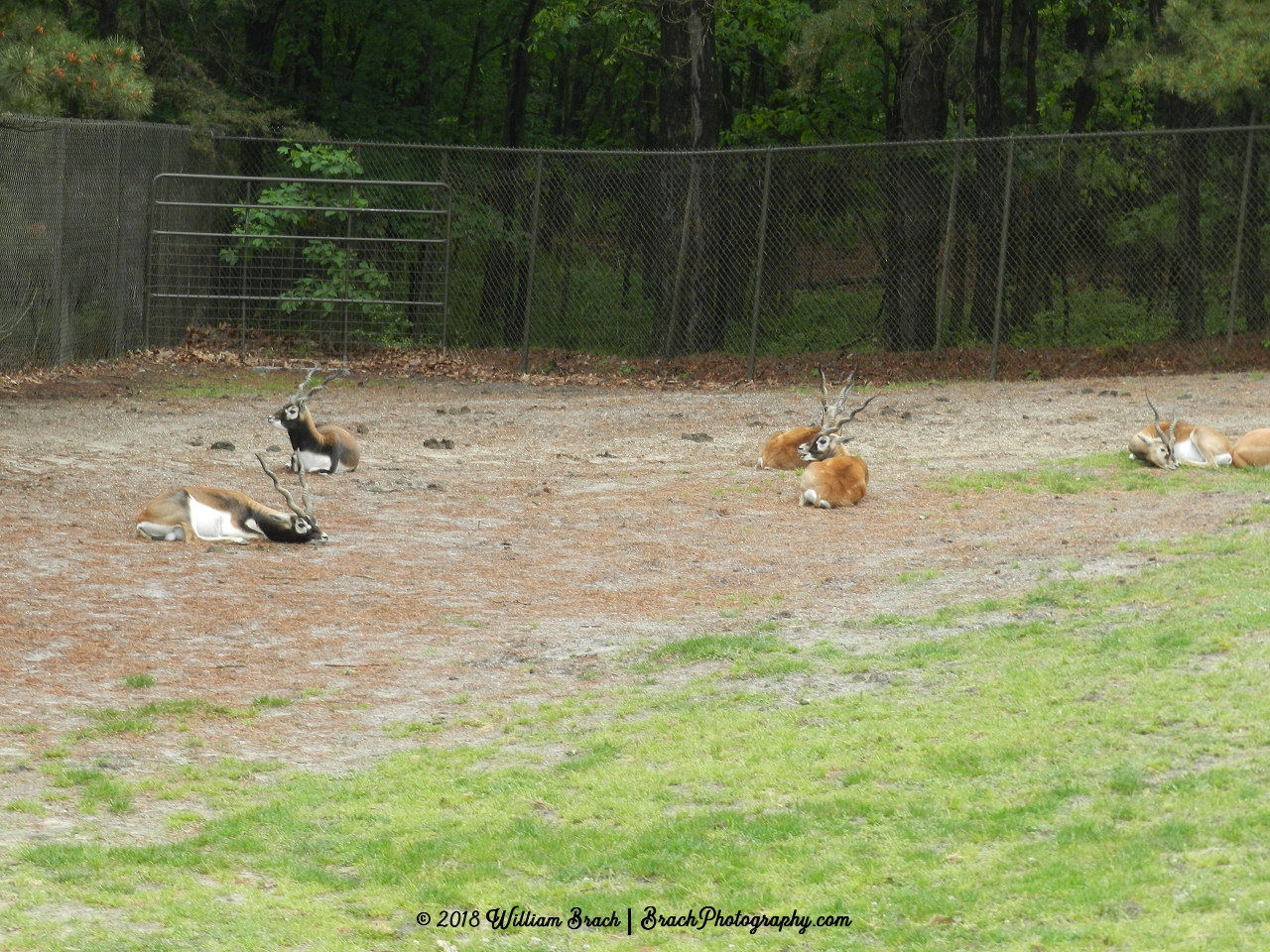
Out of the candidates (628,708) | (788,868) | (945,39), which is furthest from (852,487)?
(945,39)

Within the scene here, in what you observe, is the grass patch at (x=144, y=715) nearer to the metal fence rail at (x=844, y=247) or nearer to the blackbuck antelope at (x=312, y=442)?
the blackbuck antelope at (x=312, y=442)

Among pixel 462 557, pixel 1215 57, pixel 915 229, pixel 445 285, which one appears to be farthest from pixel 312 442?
pixel 1215 57

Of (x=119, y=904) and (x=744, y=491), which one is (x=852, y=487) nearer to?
(x=744, y=491)

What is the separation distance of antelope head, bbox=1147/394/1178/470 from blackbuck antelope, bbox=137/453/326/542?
21.9 ft

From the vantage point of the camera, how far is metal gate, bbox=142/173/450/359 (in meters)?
21.5

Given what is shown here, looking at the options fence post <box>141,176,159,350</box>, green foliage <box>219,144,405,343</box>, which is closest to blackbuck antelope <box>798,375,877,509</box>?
green foliage <box>219,144,405,343</box>

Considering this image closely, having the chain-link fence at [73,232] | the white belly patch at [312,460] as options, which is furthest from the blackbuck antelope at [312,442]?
the chain-link fence at [73,232]

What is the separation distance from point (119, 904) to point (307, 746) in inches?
68.6

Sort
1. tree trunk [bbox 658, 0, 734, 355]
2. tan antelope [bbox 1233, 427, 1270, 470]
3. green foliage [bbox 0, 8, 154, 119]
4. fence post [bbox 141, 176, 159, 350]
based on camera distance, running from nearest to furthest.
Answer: tan antelope [bbox 1233, 427, 1270, 470] → green foliage [bbox 0, 8, 154, 119] → fence post [bbox 141, 176, 159, 350] → tree trunk [bbox 658, 0, 734, 355]

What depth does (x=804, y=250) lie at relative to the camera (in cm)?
2308

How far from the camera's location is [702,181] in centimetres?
2152

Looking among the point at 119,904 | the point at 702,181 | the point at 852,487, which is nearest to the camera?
the point at 119,904

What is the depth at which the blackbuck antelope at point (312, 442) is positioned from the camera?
13.0 meters

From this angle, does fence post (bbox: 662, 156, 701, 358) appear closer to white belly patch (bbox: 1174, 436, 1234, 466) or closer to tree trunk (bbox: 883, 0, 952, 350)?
tree trunk (bbox: 883, 0, 952, 350)
